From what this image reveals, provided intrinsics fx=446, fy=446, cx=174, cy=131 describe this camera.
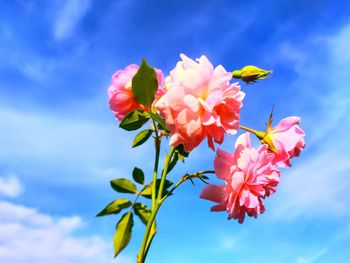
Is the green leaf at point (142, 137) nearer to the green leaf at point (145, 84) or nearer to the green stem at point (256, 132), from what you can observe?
the green leaf at point (145, 84)

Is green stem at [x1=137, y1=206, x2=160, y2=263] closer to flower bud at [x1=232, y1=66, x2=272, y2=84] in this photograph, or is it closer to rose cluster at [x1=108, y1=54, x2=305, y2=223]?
rose cluster at [x1=108, y1=54, x2=305, y2=223]

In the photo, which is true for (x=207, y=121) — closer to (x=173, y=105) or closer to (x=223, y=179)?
(x=173, y=105)

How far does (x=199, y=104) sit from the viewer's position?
4.92 ft

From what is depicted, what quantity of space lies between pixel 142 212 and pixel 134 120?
41 cm

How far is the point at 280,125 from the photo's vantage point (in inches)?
67.3

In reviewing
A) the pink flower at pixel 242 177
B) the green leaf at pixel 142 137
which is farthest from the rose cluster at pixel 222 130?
the green leaf at pixel 142 137

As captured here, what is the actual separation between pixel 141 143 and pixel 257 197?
0.52m

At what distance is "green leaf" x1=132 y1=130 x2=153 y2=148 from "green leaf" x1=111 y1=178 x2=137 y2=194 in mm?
193

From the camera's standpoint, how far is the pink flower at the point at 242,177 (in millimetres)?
1597

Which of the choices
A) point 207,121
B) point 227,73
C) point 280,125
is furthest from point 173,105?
point 280,125

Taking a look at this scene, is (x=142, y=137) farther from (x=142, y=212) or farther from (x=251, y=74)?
(x=251, y=74)

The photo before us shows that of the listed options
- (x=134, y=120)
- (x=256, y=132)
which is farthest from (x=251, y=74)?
(x=134, y=120)

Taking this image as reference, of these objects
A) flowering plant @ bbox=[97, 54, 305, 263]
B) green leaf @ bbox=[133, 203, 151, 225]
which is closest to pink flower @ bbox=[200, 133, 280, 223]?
flowering plant @ bbox=[97, 54, 305, 263]

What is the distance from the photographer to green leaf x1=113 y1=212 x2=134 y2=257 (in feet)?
5.93
